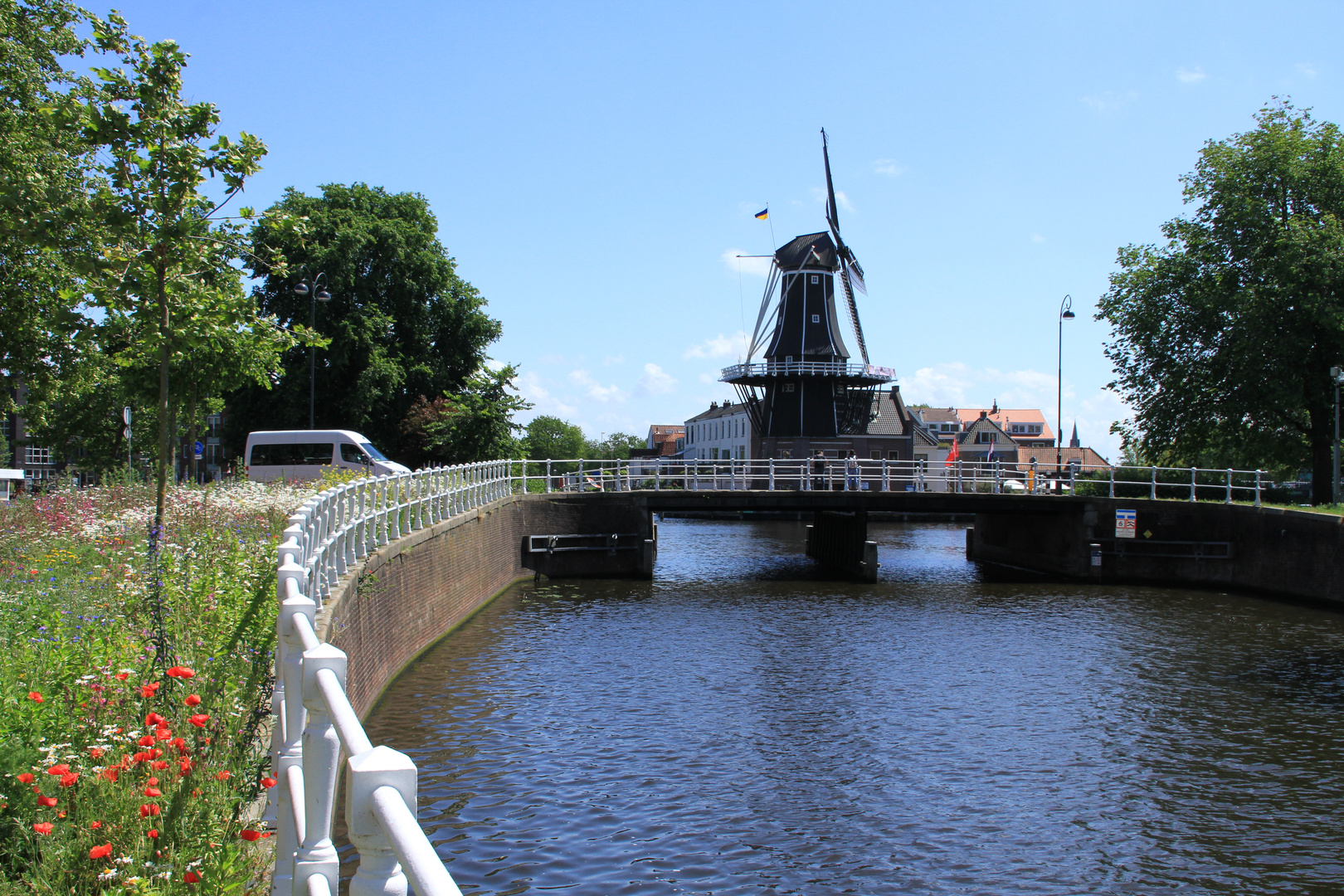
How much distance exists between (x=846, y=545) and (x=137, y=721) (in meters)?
29.0

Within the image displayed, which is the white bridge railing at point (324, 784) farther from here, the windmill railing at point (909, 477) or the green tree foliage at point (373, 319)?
the green tree foliage at point (373, 319)

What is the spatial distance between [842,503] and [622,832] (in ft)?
74.3

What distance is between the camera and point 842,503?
3131 centimetres

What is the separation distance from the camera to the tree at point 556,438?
157625 mm

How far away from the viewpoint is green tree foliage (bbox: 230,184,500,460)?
4425 centimetres

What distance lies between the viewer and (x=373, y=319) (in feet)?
146

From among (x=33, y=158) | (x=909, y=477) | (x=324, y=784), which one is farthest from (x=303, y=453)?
(x=324, y=784)

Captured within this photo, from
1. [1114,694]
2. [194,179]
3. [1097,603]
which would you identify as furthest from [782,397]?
[194,179]

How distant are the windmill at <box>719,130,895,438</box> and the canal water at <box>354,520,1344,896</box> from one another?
35099 mm

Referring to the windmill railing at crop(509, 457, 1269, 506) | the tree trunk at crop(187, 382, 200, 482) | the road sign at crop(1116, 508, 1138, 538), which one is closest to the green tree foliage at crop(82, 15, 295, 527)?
the tree trunk at crop(187, 382, 200, 482)

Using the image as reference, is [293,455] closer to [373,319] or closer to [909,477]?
[373,319]

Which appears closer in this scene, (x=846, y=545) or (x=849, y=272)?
(x=846, y=545)

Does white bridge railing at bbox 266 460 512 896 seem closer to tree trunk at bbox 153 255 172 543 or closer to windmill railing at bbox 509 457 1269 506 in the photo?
tree trunk at bbox 153 255 172 543

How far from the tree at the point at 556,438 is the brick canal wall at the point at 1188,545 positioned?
12750 centimetres
